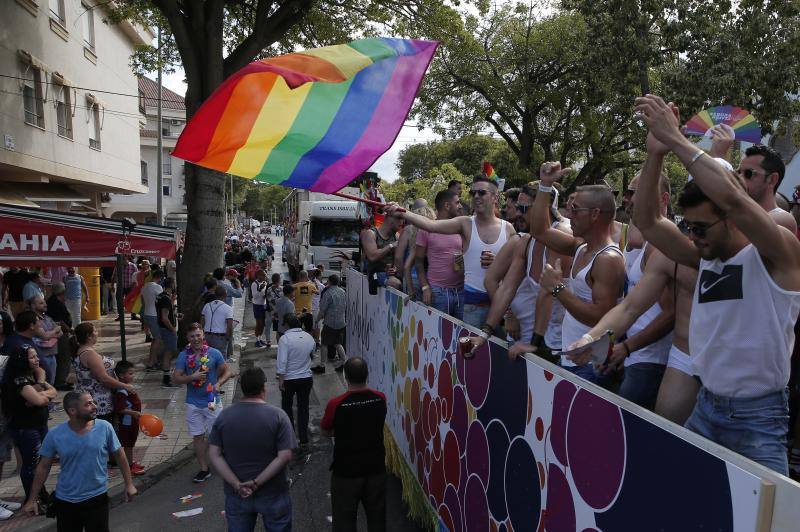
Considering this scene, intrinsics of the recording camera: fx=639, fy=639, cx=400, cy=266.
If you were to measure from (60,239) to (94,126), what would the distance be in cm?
1395

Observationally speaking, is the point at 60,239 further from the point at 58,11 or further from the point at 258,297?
the point at 58,11

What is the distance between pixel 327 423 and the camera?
184 inches

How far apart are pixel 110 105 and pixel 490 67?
13.7 m

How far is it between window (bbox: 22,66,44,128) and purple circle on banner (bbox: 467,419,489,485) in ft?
48.4

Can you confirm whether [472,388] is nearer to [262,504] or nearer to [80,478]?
[262,504]

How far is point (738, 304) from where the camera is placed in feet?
7.79

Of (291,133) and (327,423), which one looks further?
(291,133)

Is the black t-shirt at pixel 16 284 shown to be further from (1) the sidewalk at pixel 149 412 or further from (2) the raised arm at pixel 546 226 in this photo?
(2) the raised arm at pixel 546 226

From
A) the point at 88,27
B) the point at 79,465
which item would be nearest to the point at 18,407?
the point at 79,465

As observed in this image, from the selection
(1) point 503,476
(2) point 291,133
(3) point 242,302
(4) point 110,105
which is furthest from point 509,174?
(1) point 503,476

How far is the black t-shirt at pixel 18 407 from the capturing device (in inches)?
234

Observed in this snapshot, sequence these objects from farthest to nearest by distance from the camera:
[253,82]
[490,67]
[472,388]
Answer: [490,67] < [253,82] < [472,388]

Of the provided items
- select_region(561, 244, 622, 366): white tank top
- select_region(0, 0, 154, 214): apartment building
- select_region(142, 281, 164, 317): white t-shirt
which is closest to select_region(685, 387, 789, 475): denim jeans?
select_region(561, 244, 622, 366): white tank top

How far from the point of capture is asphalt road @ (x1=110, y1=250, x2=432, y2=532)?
5.89 meters
